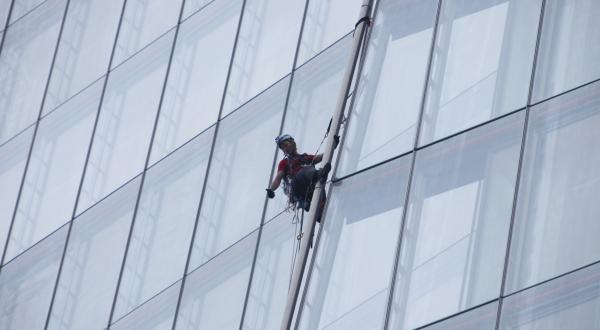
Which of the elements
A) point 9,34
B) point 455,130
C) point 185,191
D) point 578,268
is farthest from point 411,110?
point 9,34

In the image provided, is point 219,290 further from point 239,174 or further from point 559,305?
point 559,305

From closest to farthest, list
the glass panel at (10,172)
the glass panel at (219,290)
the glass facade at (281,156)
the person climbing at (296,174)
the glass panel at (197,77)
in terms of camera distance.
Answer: the glass facade at (281,156) < the person climbing at (296,174) < the glass panel at (219,290) < the glass panel at (197,77) < the glass panel at (10,172)

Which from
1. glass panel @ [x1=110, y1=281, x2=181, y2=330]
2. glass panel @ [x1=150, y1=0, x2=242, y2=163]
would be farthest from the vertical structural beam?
glass panel @ [x1=150, y1=0, x2=242, y2=163]

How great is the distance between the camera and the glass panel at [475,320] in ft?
72.6

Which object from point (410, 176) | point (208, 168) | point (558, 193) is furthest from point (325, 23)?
A: point (558, 193)

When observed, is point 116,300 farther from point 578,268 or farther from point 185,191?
point 578,268

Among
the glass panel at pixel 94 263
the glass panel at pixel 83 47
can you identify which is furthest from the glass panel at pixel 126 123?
the glass panel at pixel 83 47

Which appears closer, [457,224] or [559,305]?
[559,305]

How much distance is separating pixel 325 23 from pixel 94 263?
20.8 feet

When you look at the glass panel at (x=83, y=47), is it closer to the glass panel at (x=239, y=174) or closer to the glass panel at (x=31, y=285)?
the glass panel at (x=31, y=285)

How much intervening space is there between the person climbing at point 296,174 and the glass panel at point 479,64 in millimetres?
1910

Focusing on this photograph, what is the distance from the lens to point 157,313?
29.8m

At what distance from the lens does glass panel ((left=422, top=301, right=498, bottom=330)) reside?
2212 centimetres

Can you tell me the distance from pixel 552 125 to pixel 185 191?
9.34m
